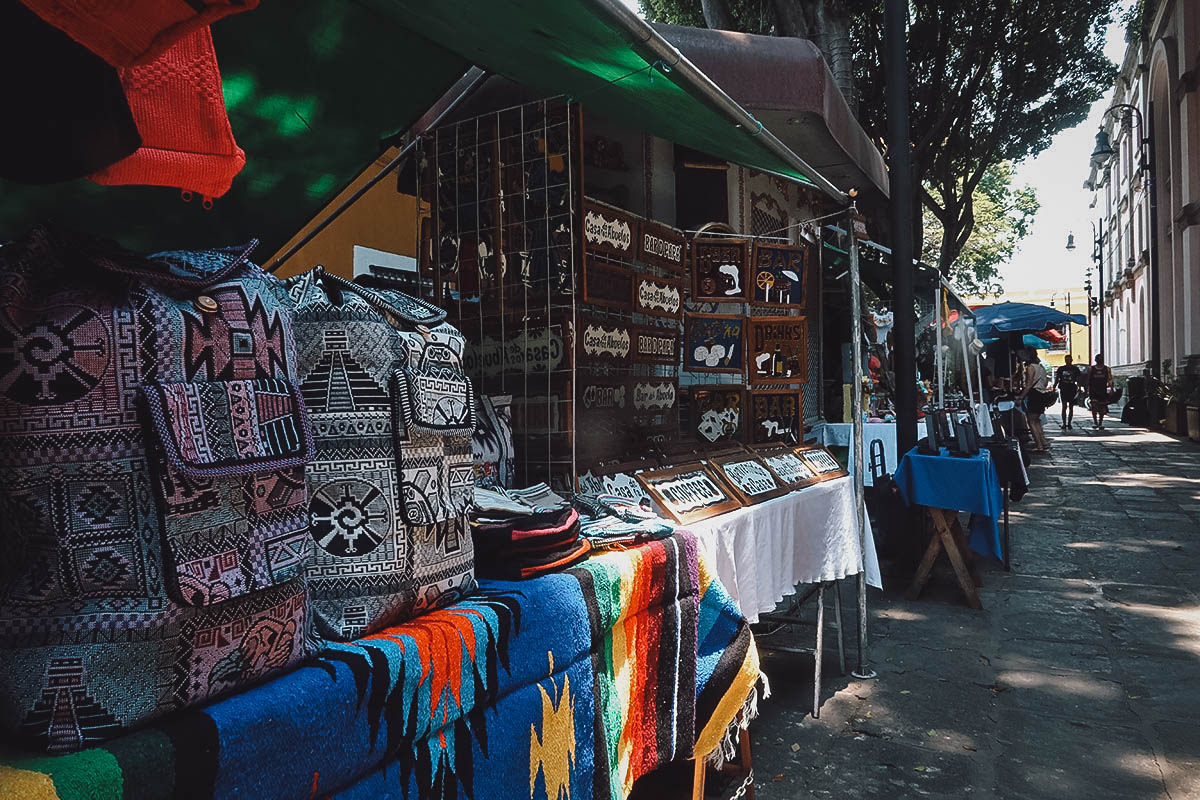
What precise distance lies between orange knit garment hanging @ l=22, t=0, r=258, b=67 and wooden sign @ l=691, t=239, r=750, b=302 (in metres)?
3.01

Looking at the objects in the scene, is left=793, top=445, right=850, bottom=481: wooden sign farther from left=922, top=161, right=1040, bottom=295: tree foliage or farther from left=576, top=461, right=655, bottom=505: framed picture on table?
left=922, top=161, right=1040, bottom=295: tree foliage

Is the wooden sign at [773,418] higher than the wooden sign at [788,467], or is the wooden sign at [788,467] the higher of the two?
the wooden sign at [773,418]

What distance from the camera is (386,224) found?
625 cm

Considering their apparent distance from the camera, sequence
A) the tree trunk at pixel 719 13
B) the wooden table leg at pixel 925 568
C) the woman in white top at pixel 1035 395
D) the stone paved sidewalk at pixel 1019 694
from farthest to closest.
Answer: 1. the woman in white top at pixel 1035 395
2. the tree trunk at pixel 719 13
3. the wooden table leg at pixel 925 568
4. the stone paved sidewalk at pixel 1019 694

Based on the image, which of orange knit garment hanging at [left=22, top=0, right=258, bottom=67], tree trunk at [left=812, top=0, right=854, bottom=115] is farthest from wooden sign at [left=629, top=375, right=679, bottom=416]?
tree trunk at [left=812, top=0, right=854, bottom=115]

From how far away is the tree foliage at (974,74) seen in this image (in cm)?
1250

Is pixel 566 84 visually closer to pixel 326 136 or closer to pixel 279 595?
pixel 326 136

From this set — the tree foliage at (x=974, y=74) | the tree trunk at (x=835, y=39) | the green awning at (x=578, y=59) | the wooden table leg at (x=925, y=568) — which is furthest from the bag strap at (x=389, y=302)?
the tree foliage at (x=974, y=74)

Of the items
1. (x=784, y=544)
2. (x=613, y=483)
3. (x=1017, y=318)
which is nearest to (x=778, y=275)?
(x=784, y=544)

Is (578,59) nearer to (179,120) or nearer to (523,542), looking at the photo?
(179,120)

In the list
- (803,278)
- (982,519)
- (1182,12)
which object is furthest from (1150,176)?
(803,278)

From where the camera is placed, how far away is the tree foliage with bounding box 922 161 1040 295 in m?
25.6

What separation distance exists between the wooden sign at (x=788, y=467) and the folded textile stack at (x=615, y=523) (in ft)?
3.72

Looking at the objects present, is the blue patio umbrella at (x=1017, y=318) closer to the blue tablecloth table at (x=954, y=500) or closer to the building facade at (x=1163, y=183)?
the building facade at (x=1163, y=183)
